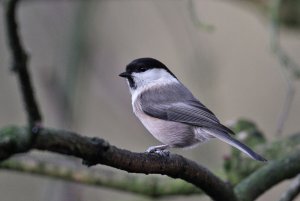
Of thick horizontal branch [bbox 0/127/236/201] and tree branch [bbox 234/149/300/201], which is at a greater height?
thick horizontal branch [bbox 0/127/236/201]

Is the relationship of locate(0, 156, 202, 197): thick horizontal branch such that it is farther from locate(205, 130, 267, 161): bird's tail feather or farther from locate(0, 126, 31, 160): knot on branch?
locate(0, 126, 31, 160): knot on branch

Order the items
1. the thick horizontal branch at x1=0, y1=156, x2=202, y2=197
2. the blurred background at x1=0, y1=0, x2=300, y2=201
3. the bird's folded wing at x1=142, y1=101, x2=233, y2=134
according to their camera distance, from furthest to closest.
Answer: the blurred background at x1=0, y1=0, x2=300, y2=201
the thick horizontal branch at x1=0, y1=156, x2=202, y2=197
the bird's folded wing at x1=142, y1=101, x2=233, y2=134

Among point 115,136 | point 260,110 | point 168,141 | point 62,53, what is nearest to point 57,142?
point 168,141

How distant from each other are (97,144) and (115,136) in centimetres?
274

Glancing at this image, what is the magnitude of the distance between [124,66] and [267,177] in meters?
1.92

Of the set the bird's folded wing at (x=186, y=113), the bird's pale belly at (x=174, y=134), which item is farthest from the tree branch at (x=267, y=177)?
the bird's pale belly at (x=174, y=134)

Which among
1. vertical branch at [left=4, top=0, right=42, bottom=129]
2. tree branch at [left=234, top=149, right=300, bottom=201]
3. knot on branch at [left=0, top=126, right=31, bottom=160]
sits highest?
vertical branch at [left=4, top=0, right=42, bottom=129]

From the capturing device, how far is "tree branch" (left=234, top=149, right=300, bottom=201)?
2.04 metres

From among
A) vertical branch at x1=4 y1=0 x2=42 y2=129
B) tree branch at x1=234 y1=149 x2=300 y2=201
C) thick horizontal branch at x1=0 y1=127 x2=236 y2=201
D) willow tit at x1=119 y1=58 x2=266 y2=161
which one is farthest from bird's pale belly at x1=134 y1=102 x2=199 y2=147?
vertical branch at x1=4 y1=0 x2=42 y2=129

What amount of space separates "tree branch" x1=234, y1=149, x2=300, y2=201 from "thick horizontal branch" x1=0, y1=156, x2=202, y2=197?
492 mm

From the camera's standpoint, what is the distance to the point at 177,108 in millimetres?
2553

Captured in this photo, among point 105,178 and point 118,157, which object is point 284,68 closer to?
point 105,178

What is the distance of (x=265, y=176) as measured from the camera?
208cm

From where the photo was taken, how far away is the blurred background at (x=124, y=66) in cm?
275
